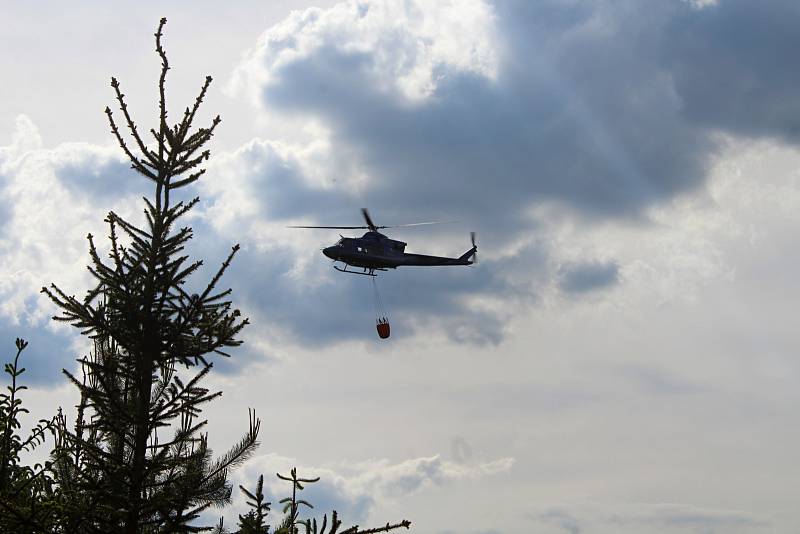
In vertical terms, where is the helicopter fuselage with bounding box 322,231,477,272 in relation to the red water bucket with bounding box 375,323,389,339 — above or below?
above

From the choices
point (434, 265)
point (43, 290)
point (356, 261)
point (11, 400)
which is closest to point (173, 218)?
point (43, 290)

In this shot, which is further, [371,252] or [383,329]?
[371,252]

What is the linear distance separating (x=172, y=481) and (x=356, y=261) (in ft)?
115

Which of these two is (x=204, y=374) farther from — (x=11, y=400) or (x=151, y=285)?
(x=11, y=400)

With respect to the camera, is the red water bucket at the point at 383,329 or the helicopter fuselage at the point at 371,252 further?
the helicopter fuselage at the point at 371,252

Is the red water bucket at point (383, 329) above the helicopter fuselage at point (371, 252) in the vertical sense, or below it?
below

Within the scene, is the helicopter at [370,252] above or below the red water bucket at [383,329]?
above

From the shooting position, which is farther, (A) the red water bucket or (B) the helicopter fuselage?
(B) the helicopter fuselage

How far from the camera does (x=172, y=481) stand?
582 inches

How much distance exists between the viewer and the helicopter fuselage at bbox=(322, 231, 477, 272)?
162ft

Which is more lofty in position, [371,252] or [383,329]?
[371,252]

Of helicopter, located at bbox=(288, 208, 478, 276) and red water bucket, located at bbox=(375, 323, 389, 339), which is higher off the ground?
helicopter, located at bbox=(288, 208, 478, 276)

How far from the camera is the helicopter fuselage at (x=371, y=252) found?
4928 centimetres

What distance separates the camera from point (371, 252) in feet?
164
